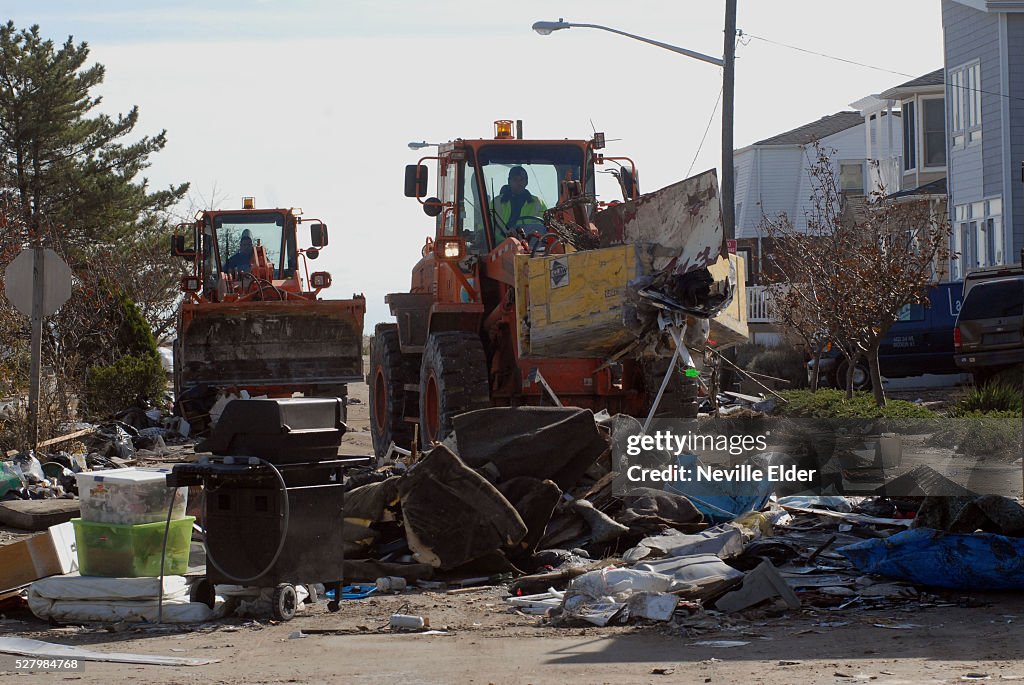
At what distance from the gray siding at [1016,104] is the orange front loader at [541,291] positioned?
17607 mm

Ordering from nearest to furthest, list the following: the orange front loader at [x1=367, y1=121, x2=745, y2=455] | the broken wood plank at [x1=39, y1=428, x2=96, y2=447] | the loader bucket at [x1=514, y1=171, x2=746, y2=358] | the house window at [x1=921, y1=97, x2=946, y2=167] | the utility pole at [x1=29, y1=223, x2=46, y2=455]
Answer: the loader bucket at [x1=514, y1=171, x2=746, y2=358] → the orange front loader at [x1=367, y1=121, x2=745, y2=455] → the utility pole at [x1=29, y1=223, x2=46, y2=455] → the broken wood plank at [x1=39, y1=428, x2=96, y2=447] → the house window at [x1=921, y1=97, x2=946, y2=167]

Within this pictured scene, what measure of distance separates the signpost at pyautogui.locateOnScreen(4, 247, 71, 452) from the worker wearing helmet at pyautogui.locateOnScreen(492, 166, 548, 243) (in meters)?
4.80

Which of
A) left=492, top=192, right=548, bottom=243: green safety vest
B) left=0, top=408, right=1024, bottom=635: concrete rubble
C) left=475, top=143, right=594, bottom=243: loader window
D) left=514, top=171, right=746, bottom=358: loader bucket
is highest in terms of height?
left=475, top=143, right=594, bottom=243: loader window

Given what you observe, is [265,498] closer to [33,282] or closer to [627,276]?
Result: [627,276]

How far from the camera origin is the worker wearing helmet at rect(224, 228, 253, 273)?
864 inches

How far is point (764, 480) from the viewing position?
1035 cm

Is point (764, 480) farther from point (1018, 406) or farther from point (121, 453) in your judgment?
point (121, 453)

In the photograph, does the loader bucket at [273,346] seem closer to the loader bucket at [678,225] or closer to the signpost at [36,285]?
the signpost at [36,285]

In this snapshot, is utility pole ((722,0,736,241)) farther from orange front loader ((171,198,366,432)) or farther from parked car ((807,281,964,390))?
orange front loader ((171,198,366,432))

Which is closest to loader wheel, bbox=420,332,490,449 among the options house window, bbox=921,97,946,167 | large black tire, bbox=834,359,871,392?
large black tire, bbox=834,359,871,392

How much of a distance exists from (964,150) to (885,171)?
1020 centimetres

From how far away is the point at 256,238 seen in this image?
2245 cm

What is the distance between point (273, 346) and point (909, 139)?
22287 millimetres

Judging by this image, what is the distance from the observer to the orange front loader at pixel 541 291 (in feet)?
34.4
